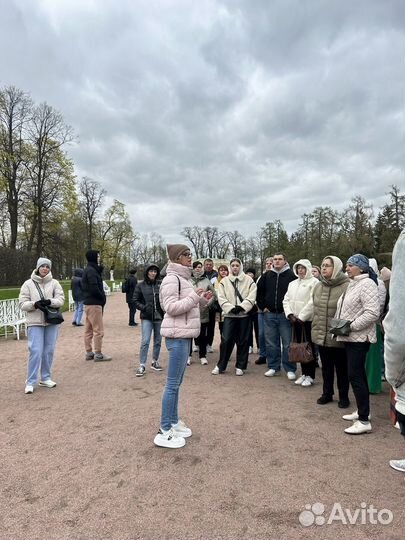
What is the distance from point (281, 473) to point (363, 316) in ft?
6.01

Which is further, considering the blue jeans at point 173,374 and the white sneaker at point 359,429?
the white sneaker at point 359,429

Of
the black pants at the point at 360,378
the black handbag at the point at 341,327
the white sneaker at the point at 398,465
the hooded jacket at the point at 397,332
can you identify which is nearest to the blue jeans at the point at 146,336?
the black handbag at the point at 341,327

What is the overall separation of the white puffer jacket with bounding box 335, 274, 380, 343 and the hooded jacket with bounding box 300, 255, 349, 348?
1.68ft

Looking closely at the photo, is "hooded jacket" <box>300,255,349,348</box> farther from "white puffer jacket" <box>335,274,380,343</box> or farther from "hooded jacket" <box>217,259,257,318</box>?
"hooded jacket" <box>217,259,257,318</box>

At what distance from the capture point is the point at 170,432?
3.77 metres

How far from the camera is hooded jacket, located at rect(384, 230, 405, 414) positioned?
1816 millimetres

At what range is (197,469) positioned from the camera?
3289 mm

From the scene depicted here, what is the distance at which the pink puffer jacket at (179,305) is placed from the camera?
12.2ft

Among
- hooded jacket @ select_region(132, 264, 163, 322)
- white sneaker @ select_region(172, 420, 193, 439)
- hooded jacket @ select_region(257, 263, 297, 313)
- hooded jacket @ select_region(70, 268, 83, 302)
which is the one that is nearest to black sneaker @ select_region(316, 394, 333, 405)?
hooded jacket @ select_region(257, 263, 297, 313)

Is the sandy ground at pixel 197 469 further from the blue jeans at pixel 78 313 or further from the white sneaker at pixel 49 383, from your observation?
the blue jeans at pixel 78 313

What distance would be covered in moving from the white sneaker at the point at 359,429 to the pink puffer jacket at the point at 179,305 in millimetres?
1921

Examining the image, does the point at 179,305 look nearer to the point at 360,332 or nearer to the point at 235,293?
the point at 360,332

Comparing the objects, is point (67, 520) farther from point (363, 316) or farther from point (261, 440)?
point (363, 316)

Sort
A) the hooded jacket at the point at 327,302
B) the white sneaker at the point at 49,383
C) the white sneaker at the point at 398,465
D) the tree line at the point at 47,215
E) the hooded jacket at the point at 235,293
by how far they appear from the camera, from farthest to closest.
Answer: the tree line at the point at 47,215, the hooded jacket at the point at 235,293, the white sneaker at the point at 49,383, the hooded jacket at the point at 327,302, the white sneaker at the point at 398,465
